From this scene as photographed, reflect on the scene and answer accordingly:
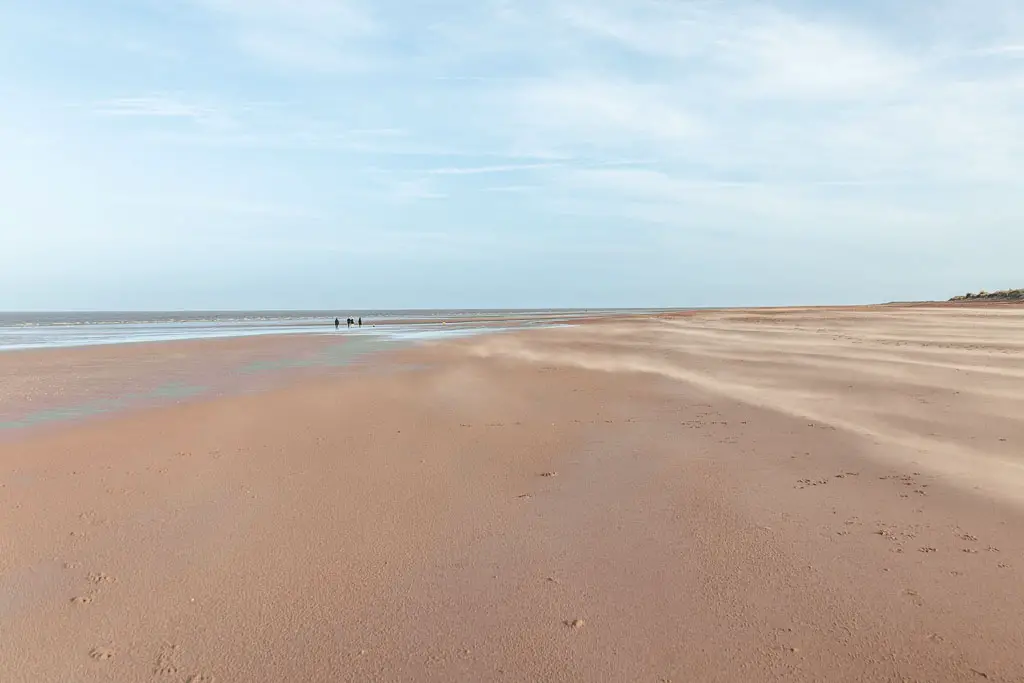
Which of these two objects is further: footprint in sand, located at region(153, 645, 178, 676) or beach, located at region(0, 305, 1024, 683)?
beach, located at region(0, 305, 1024, 683)

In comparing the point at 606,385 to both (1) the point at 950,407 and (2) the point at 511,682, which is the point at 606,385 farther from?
(2) the point at 511,682

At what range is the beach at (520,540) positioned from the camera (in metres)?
3.29

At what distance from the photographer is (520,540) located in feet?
15.9

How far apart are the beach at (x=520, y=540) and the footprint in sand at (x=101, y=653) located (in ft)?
0.06

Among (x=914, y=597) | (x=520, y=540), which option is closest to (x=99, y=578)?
(x=520, y=540)

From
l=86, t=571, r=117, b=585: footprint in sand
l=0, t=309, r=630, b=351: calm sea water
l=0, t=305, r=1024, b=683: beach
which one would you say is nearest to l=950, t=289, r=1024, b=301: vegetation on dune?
l=0, t=309, r=630, b=351: calm sea water

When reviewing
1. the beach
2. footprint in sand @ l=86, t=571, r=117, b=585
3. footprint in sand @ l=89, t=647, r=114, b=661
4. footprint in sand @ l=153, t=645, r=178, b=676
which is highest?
the beach

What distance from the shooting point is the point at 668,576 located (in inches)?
164

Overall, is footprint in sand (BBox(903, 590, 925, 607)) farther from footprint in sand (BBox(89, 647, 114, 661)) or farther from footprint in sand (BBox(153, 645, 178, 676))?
footprint in sand (BBox(89, 647, 114, 661))

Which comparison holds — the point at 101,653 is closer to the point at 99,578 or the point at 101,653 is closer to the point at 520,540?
the point at 99,578

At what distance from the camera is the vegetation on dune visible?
60.1 m

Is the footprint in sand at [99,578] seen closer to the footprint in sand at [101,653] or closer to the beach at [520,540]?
the beach at [520,540]

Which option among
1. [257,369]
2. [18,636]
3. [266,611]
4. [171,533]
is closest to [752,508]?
[266,611]

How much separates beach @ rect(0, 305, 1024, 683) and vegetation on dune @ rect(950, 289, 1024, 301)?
6288cm
